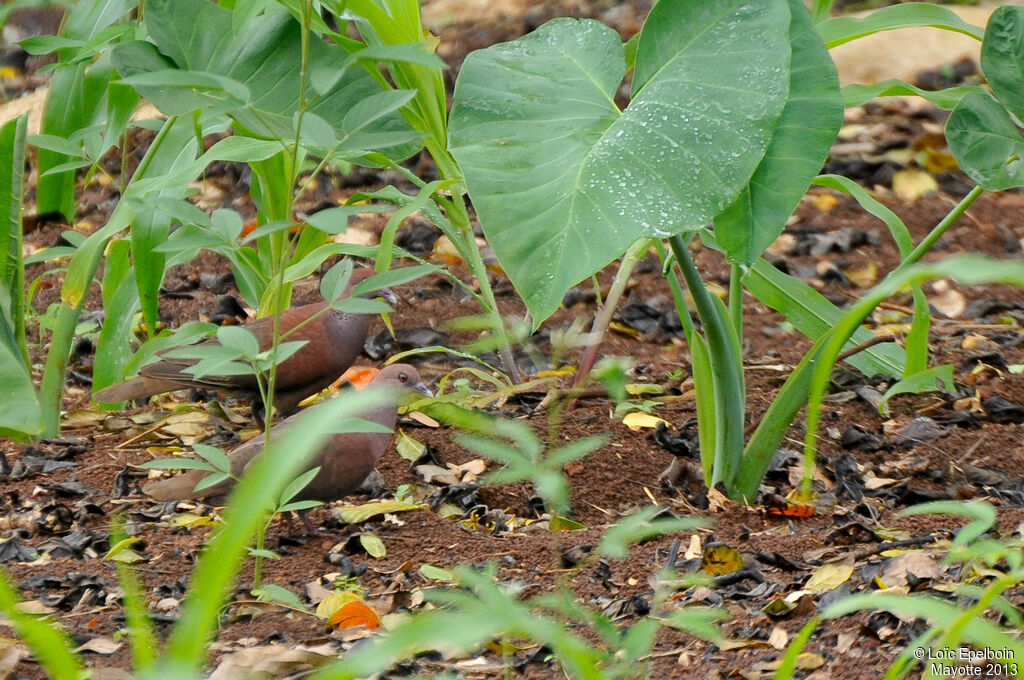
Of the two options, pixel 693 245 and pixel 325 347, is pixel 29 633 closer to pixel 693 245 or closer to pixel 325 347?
pixel 325 347

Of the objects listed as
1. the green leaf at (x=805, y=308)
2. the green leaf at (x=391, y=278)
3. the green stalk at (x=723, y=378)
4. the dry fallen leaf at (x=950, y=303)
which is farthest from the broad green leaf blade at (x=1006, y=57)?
the dry fallen leaf at (x=950, y=303)

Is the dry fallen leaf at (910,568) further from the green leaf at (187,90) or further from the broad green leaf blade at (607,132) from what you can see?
the green leaf at (187,90)

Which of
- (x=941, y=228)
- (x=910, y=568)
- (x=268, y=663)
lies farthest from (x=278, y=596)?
(x=941, y=228)

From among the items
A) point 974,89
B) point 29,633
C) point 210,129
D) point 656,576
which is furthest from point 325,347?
point 29,633

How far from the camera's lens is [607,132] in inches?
94.1

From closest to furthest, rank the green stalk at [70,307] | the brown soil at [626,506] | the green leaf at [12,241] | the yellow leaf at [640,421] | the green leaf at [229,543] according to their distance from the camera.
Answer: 1. the green leaf at [229,543]
2. the brown soil at [626,506]
3. the green stalk at [70,307]
4. the green leaf at [12,241]
5. the yellow leaf at [640,421]

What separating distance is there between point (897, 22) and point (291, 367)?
1.88 meters

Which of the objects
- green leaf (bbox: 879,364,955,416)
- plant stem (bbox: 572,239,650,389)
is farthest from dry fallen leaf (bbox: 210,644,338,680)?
green leaf (bbox: 879,364,955,416)

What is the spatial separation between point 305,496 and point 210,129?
1.02 metres

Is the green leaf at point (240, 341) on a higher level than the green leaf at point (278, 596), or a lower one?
higher

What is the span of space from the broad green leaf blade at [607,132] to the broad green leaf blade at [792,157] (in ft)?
0.25

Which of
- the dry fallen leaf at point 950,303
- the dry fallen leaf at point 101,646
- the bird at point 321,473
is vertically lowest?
the dry fallen leaf at point 950,303

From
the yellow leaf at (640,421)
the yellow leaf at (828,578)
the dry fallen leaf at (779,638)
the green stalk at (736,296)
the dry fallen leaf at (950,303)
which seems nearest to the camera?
the dry fallen leaf at (779,638)

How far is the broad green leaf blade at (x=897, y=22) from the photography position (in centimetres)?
257
